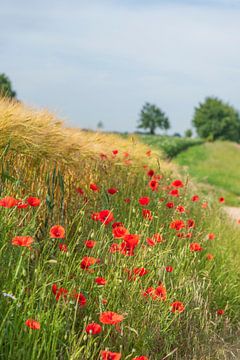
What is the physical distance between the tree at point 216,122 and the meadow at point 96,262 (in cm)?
5941

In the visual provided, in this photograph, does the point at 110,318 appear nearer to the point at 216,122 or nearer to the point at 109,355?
the point at 109,355

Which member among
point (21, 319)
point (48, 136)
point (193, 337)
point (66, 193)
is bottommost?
point (193, 337)

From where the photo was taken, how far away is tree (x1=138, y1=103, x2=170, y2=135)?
78.8 m

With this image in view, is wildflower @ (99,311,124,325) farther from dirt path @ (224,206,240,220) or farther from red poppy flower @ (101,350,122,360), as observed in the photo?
dirt path @ (224,206,240,220)

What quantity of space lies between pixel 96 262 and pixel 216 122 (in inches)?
2510

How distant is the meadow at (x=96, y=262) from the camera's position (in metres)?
2.99

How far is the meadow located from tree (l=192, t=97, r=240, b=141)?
5941cm

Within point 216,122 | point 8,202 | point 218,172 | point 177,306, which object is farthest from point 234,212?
point 216,122

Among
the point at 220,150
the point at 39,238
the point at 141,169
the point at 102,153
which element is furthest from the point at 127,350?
the point at 220,150

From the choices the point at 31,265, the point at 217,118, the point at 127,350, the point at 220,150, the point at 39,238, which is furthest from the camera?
the point at 217,118

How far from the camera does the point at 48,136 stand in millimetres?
5180

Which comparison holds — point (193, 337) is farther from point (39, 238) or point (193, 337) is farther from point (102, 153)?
point (102, 153)

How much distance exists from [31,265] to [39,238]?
0.40 meters

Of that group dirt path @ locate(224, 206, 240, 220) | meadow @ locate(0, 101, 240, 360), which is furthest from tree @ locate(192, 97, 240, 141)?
meadow @ locate(0, 101, 240, 360)
